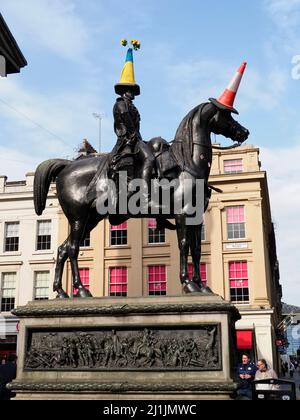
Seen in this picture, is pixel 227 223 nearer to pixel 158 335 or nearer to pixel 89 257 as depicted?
pixel 89 257

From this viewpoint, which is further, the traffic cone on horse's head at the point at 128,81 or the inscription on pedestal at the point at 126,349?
the traffic cone on horse's head at the point at 128,81

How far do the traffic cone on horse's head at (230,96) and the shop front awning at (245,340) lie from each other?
25.6m

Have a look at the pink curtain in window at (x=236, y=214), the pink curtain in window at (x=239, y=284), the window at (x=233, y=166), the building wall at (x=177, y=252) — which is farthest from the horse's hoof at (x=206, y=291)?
the window at (x=233, y=166)

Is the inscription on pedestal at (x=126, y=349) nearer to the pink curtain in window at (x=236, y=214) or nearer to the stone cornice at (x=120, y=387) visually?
the stone cornice at (x=120, y=387)

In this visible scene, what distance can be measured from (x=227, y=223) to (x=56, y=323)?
2839cm

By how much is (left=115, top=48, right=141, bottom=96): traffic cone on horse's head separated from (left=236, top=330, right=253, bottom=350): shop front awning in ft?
84.2

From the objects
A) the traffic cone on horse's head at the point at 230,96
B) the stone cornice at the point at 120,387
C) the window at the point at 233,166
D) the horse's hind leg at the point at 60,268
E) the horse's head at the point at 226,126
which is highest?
the window at the point at 233,166

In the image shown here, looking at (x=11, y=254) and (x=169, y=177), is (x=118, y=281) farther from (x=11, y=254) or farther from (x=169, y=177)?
(x=169, y=177)

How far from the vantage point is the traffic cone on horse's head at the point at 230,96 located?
9609 millimetres

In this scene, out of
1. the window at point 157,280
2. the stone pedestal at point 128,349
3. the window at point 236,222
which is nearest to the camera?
the stone pedestal at point 128,349

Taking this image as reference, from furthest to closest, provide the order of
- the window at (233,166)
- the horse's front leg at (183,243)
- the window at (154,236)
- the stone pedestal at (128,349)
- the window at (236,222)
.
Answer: the window at (233,166) → the window at (154,236) → the window at (236,222) → the horse's front leg at (183,243) → the stone pedestal at (128,349)

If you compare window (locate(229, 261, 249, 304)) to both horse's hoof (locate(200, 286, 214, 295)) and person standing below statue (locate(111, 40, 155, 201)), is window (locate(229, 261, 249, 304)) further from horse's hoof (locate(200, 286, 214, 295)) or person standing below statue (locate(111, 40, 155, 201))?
horse's hoof (locate(200, 286, 214, 295))

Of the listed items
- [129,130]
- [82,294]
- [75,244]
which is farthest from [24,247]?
[129,130]

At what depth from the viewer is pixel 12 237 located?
125 feet
